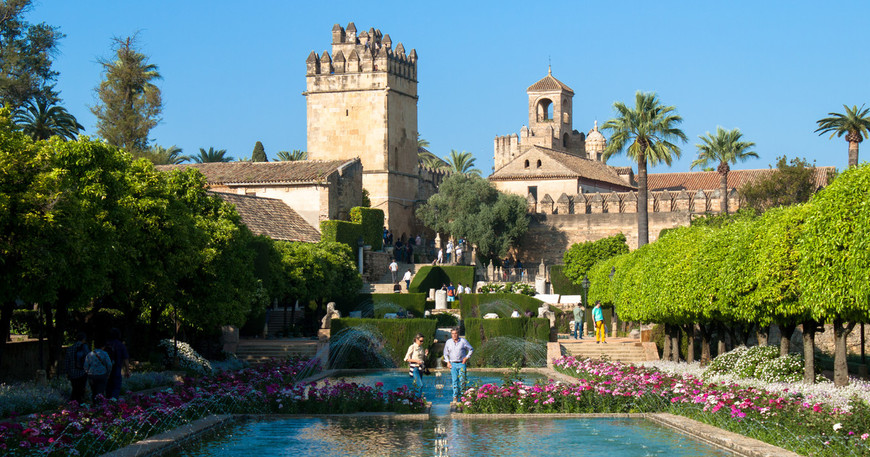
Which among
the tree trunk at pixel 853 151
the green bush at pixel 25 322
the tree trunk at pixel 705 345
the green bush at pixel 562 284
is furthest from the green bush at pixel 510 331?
the tree trunk at pixel 853 151

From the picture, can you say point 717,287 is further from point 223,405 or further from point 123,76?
point 123,76

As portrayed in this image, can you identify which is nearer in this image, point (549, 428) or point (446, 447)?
point (446, 447)

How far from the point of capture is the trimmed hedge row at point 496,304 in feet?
138

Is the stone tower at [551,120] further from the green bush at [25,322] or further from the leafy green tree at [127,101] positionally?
the green bush at [25,322]

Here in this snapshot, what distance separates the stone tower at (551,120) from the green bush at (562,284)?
104 feet

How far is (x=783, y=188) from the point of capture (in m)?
58.7

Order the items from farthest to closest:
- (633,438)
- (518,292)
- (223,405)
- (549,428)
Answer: (518,292) < (223,405) < (549,428) < (633,438)

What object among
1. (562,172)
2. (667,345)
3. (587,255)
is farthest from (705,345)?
(562,172)

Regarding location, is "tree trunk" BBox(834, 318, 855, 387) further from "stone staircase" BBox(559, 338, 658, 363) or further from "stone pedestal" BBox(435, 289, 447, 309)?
"stone pedestal" BBox(435, 289, 447, 309)

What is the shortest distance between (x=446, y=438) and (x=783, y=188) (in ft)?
159

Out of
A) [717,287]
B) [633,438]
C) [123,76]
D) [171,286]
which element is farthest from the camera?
[123,76]

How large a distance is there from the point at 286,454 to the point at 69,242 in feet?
22.2

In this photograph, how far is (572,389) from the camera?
17484mm

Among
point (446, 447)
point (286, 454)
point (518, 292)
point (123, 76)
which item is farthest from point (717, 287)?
point (123, 76)
